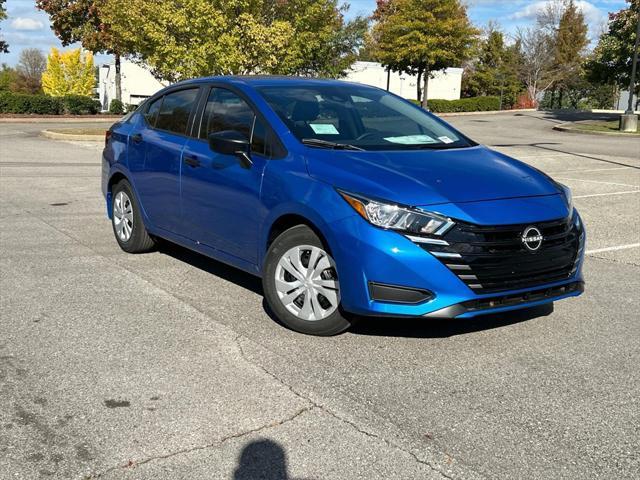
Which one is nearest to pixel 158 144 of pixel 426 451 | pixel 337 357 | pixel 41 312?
pixel 41 312

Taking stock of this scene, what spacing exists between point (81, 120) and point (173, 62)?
13725mm

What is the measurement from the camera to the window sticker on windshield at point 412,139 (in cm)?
522

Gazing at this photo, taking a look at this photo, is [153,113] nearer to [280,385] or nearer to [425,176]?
[425,176]

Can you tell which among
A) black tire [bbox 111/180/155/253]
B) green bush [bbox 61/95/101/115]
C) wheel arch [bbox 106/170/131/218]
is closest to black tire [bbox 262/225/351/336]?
black tire [bbox 111/180/155/253]

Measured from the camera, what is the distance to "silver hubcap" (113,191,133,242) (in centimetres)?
690

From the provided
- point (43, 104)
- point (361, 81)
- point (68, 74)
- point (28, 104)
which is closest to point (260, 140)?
point (43, 104)

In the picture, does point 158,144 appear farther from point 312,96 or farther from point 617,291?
point 617,291

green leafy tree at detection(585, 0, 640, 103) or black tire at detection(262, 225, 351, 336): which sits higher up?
green leafy tree at detection(585, 0, 640, 103)

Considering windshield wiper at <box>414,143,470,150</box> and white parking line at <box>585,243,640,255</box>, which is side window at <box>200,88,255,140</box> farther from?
white parking line at <box>585,243,640,255</box>

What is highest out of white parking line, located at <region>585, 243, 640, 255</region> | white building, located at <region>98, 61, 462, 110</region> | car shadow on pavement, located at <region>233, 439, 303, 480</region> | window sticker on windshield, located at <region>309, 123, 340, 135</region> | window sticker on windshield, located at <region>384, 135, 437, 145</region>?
white building, located at <region>98, 61, 462, 110</region>

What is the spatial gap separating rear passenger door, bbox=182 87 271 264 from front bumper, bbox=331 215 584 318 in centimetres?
91

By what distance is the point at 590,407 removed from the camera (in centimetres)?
368

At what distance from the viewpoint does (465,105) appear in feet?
170

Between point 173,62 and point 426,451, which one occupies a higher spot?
point 173,62
